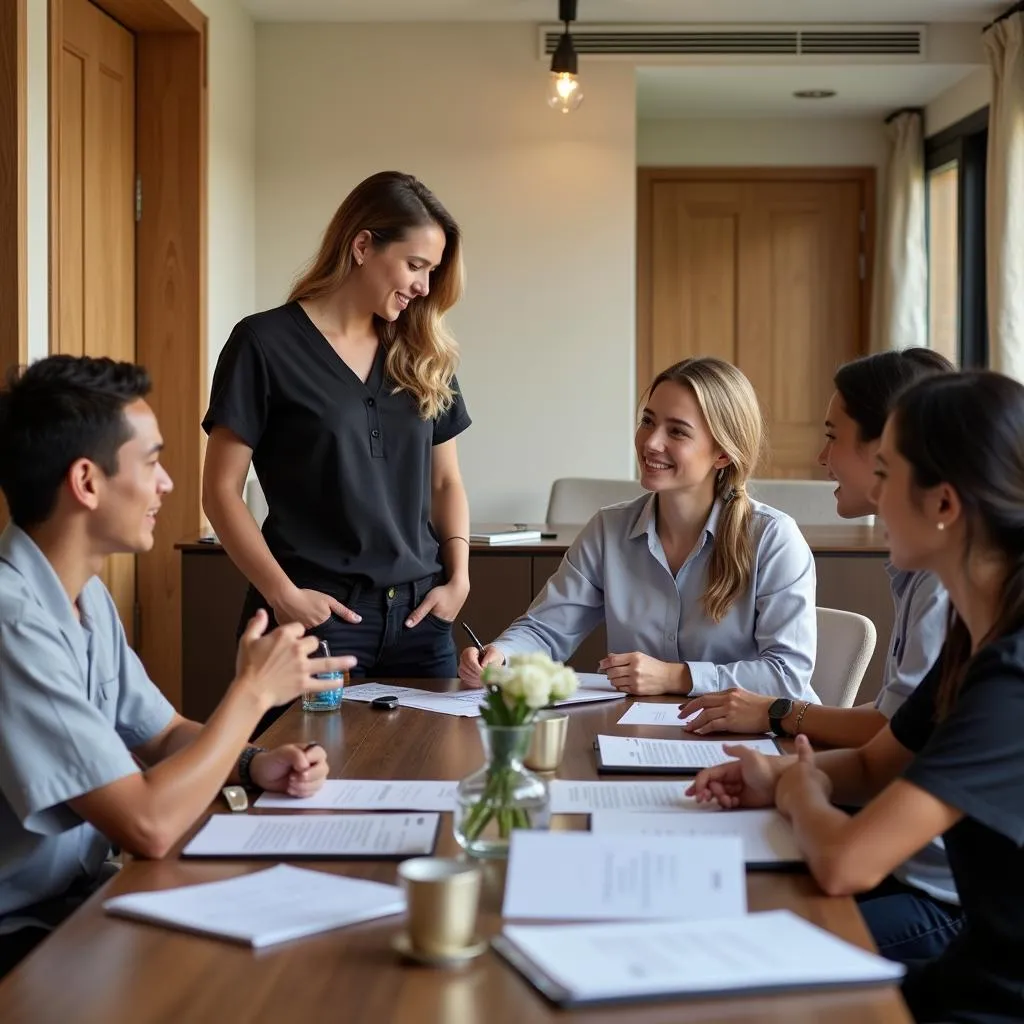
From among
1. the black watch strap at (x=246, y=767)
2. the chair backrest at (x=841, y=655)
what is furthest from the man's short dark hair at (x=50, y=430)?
the chair backrest at (x=841, y=655)

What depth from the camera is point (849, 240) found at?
680 cm

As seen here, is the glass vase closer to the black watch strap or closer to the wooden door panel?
the black watch strap

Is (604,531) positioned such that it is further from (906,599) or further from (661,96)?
(661,96)

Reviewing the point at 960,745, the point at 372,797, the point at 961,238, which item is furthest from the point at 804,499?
the point at 960,745

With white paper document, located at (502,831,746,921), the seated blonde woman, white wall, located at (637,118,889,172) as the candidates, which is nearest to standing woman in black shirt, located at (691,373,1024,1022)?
white paper document, located at (502,831,746,921)

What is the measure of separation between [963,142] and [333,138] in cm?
272

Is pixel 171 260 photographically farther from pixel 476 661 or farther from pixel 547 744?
pixel 547 744

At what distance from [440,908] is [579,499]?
12.3 feet

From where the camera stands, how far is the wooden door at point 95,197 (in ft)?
13.2

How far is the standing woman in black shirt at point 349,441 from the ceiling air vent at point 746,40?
129 inches

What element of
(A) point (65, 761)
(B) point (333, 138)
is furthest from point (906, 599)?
(B) point (333, 138)

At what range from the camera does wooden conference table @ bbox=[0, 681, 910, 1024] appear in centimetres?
105

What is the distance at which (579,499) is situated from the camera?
15.9 feet

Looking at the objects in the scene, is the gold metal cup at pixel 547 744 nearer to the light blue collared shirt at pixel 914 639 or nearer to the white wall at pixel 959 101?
the light blue collared shirt at pixel 914 639
